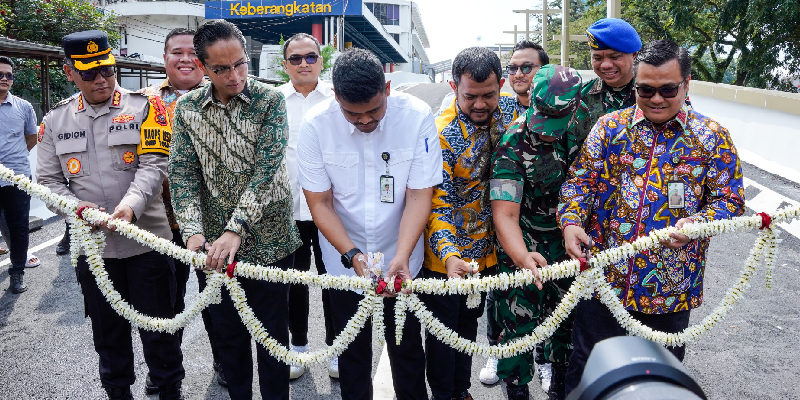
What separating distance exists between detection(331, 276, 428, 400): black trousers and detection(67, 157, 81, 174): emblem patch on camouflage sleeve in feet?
5.27

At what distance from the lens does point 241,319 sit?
2926mm

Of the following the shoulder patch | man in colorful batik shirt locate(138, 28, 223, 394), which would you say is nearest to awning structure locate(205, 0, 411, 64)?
man in colorful batik shirt locate(138, 28, 223, 394)

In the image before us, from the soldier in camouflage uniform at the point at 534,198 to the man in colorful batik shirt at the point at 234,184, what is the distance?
1.13m

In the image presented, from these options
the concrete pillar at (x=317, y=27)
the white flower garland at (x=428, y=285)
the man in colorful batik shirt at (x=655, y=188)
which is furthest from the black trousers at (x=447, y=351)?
the concrete pillar at (x=317, y=27)

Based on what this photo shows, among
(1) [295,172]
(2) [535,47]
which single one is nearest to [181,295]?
(1) [295,172]

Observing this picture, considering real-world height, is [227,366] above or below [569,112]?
below

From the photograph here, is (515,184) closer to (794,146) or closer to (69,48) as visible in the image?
(69,48)

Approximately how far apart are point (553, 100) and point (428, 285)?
1.01m

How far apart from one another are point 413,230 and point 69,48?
83.9 inches

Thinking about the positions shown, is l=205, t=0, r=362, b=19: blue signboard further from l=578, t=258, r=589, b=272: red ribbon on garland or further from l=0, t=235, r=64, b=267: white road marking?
l=578, t=258, r=589, b=272: red ribbon on garland

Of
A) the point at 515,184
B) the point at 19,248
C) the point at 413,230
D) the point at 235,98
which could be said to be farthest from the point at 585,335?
Answer: the point at 19,248

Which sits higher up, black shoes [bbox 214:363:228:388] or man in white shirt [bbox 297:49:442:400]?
man in white shirt [bbox 297:49:442:400]

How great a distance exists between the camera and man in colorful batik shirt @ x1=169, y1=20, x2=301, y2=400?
2695 mm

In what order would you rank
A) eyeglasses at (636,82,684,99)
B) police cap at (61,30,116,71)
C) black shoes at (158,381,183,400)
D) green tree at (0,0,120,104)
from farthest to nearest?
green tree at (0,0,120,104) < black shoes at (158,381,183,400) < police cap at (61,30,116,71) < eyeglasses at (636,82,684,99)
